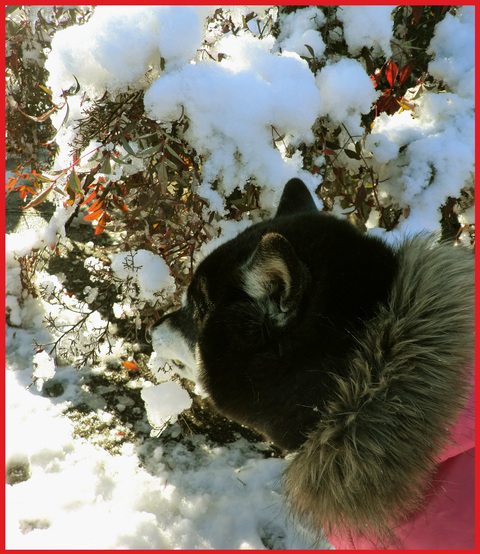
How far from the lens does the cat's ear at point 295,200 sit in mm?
2090

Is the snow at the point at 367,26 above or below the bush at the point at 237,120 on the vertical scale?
above

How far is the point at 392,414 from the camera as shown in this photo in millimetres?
1480

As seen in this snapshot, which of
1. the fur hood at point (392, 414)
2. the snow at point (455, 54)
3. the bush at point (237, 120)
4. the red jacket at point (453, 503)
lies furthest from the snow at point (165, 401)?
the snow at point (455, 54)

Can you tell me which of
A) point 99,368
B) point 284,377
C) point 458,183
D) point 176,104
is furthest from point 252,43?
point 99,368

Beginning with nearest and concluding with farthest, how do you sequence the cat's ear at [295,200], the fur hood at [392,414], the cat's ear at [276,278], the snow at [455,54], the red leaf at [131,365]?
the cat's ear at [276,278] < the fur hood at [392,414] < the cat's ear at [295,200] < the snow at [455,54] < the red leaf at [131,365]

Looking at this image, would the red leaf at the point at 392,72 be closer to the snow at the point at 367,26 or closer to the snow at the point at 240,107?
the snow at the point at 367,26

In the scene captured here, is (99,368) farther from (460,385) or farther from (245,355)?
(460,385)

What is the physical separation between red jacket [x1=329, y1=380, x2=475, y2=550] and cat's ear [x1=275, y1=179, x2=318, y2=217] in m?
1.10

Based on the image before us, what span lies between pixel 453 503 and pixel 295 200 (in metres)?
1.44

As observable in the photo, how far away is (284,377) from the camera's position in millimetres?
1573

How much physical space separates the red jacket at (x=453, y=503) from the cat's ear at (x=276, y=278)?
29.9 inches

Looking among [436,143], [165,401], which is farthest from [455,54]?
[165,401]

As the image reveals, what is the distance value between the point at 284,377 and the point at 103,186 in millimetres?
1457

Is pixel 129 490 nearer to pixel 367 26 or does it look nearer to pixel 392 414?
pixel 392 414
